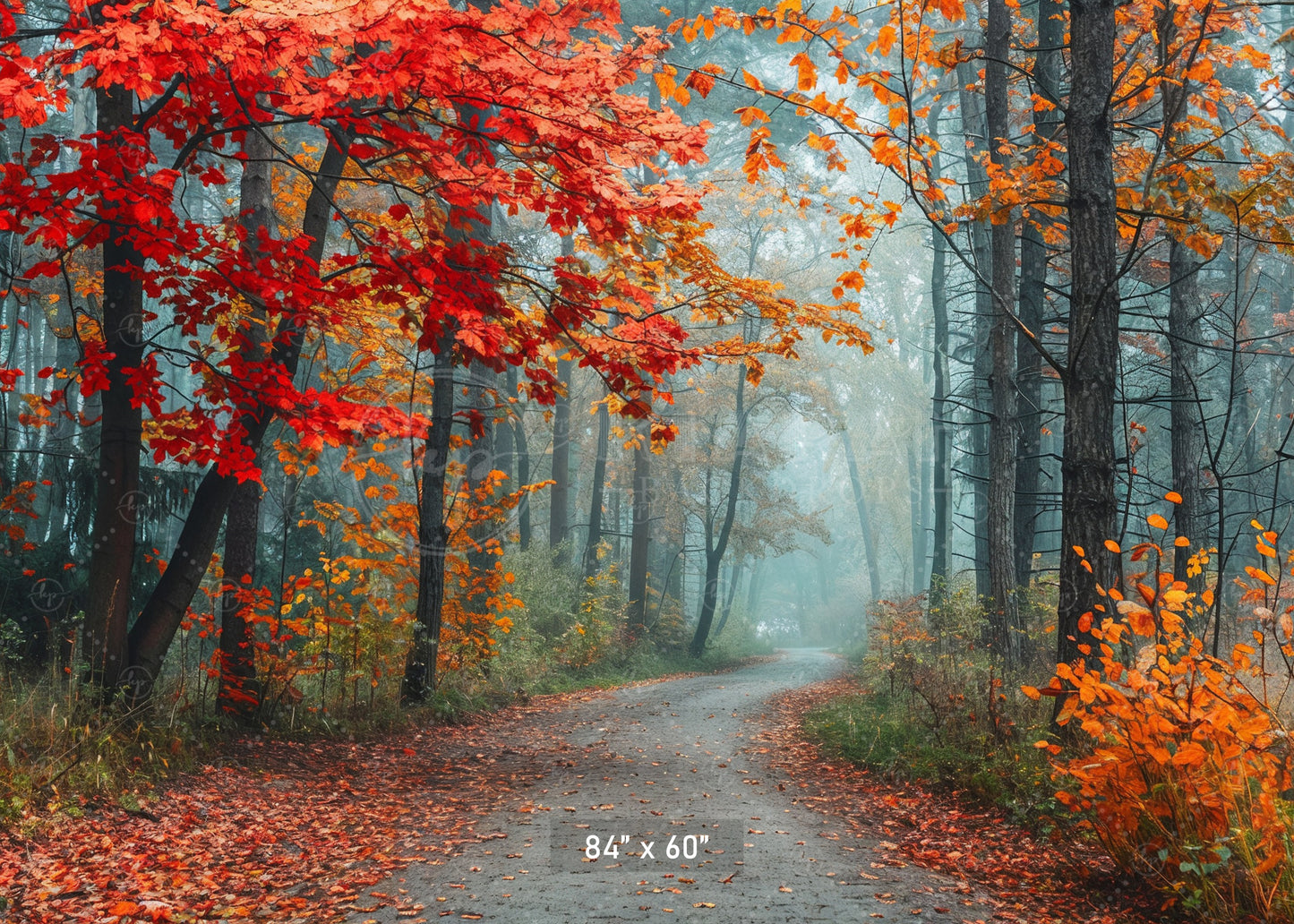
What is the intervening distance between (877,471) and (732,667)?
15.3 m

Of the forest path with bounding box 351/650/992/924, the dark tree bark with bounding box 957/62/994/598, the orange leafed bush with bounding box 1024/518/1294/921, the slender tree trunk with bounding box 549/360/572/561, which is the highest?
the dark tree bark with bounding box 957/62/994/598

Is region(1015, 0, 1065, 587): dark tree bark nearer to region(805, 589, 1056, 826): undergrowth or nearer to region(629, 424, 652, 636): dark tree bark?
region(805, 589, 1056, 826): undergrowth

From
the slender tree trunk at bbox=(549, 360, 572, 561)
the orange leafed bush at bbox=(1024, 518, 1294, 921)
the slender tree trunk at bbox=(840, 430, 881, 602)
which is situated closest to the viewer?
the orange leafed bush at bbox=(1024, 518, 1294, 921)

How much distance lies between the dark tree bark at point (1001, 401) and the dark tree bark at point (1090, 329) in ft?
11.2

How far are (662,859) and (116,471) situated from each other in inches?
169

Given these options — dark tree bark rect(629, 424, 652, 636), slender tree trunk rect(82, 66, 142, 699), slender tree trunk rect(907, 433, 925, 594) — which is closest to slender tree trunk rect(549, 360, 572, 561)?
dark tree bark rect(629, 424, 652, 636)

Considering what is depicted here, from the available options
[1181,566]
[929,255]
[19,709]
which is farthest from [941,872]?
[929,255]

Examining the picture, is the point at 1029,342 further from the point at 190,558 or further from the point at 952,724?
the point at 190,558

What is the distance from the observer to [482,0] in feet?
32.6

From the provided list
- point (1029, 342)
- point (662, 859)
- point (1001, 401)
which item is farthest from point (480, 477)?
point (662, 859)

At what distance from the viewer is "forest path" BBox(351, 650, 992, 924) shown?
3.56m

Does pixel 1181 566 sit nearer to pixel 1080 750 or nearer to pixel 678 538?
pixel 1080 750

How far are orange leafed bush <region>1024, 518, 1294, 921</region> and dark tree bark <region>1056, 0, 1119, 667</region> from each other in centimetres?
137

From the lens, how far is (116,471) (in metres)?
5.50
